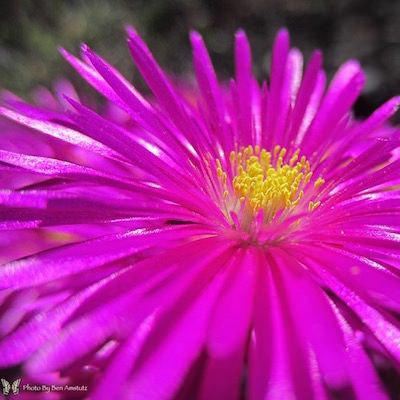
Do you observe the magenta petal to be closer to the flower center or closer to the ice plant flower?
the ice plant flower

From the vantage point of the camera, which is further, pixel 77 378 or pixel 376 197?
pixel 376 197

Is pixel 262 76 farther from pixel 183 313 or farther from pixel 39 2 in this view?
pixel 183 313

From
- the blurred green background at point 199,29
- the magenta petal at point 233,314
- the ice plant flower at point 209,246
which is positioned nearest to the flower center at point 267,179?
the ice plant flower at point 209,246

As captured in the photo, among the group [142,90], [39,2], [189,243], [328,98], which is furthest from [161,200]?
[39,2]

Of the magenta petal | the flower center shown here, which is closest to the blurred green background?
the flower center

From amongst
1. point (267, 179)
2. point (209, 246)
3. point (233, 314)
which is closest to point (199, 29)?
point (267, 179)

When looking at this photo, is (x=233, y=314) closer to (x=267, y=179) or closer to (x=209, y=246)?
(x=209, y=246)

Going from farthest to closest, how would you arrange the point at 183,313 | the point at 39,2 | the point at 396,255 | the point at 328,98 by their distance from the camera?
the point at 39,2 → the point at 328,98 → the point at 396,255 → the point at 183,313
